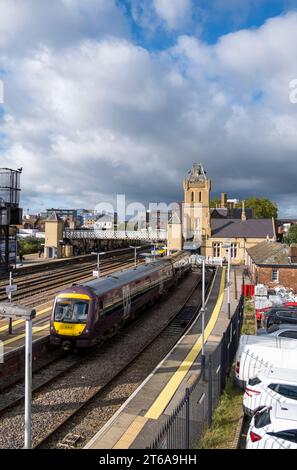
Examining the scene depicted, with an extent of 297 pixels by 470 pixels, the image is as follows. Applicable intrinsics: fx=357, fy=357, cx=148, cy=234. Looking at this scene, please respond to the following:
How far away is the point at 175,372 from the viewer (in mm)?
13695

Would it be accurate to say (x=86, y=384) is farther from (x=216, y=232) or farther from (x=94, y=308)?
(x=216, y=232)

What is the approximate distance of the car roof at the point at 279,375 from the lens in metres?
10.2

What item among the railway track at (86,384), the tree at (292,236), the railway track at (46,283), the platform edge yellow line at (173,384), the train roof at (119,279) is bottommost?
the railway track at (86,384)

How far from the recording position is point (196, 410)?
941 centimetres

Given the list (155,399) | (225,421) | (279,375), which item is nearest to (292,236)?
(279,375)

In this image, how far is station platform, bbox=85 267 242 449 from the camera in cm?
905

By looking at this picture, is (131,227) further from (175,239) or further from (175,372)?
(175,372)

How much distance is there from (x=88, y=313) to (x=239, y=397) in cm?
678

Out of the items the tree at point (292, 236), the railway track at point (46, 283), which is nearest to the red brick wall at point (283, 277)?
the railway track at point (46, 283)

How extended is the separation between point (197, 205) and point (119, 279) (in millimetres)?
45113

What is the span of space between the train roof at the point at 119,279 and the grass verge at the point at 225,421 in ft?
23.1

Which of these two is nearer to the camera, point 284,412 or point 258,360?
point 284,412

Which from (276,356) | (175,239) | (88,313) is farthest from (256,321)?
(175,239)

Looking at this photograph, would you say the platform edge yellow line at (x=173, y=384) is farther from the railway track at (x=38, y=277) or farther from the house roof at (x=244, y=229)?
the house roof at (x=244, y=229)
